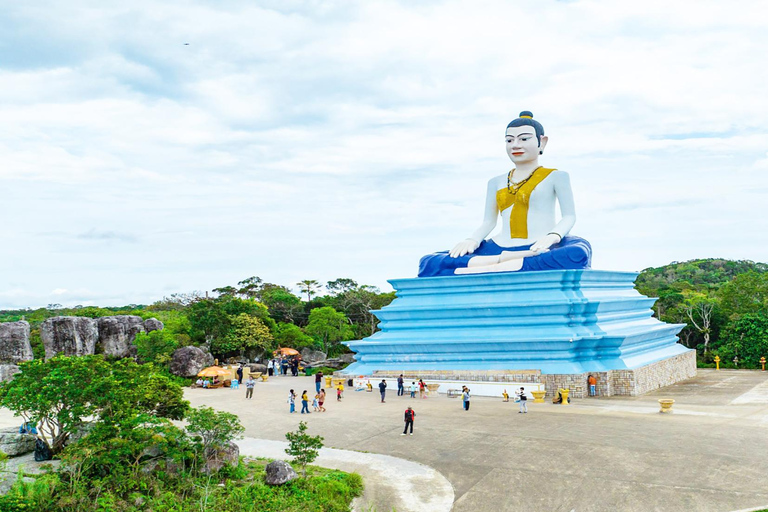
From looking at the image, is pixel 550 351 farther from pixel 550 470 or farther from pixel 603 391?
pixel 550 470

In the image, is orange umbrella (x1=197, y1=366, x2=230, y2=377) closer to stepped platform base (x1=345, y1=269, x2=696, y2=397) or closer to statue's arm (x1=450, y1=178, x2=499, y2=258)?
stepped platform base (x1=345, y1=269, x2=696, y2=397)

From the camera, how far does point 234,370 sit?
3384cm

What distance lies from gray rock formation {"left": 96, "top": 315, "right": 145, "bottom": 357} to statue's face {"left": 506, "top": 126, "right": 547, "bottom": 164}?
25908mm

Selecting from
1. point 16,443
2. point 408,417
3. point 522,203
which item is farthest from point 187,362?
point 16,443

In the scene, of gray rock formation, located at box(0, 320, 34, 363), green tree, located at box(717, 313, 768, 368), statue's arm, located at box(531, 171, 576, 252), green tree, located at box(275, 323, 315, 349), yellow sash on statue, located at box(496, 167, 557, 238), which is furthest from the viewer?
green tree, located at box(275, 323, 315, 349)

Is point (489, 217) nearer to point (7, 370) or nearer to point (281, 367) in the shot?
point (281, 367)

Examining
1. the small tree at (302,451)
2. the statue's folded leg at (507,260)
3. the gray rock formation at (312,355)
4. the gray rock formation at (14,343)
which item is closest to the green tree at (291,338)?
the gray rock formation at (312,355)

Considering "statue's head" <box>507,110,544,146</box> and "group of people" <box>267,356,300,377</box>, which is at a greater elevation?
"statue's head" <box>507,110,544,146</box>

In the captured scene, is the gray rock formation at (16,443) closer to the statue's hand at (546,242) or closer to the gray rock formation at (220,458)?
the gray rock formation at (220,458)

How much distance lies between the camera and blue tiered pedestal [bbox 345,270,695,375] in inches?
1019

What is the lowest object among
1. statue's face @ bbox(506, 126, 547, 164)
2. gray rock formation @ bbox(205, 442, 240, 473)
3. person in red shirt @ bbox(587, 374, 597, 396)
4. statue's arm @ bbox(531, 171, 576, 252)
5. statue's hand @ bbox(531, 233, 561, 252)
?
person in red shirt @ bbox(587, 374, 597, 396)

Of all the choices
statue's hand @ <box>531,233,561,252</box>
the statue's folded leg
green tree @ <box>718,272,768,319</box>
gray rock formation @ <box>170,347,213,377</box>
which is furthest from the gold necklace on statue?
green tree @ <box>718,272,768,319</box>

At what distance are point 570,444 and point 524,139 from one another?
1799cm

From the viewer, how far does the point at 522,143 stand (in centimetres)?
3069
